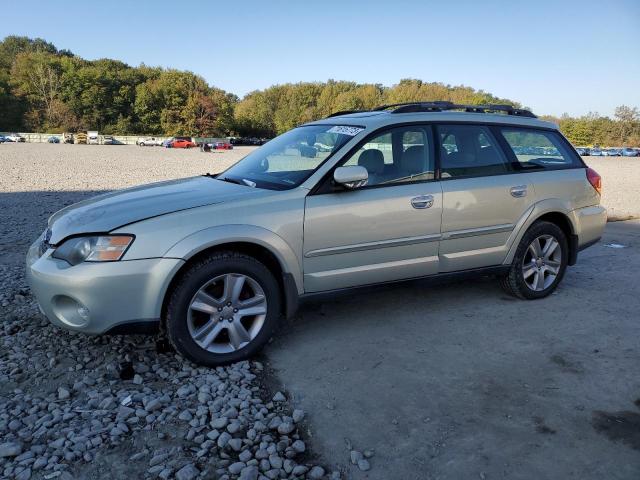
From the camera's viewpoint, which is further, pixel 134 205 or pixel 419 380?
pixel 134 205

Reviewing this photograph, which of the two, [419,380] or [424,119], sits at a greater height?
[424,119]

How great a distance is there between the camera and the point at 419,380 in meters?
3.28

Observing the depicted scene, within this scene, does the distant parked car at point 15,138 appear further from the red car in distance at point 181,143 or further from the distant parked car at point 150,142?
the red car in distance at point 181,143

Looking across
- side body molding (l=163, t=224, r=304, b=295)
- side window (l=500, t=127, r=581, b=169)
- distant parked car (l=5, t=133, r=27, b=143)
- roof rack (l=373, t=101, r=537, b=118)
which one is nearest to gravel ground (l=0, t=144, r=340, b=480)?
side body molding (l=163, t=224, r=304, b=295)

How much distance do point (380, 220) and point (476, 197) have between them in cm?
99

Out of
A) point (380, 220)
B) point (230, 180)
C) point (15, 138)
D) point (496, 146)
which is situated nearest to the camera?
Answer: point (380, 220)

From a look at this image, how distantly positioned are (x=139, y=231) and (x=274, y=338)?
1.36 metres

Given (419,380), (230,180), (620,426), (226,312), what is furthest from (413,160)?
(620,426)

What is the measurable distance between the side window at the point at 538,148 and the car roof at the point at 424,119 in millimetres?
86

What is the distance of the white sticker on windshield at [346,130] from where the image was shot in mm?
4023

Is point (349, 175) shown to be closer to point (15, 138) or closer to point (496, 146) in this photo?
point (496, 146)

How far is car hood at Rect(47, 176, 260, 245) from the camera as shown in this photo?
329cm

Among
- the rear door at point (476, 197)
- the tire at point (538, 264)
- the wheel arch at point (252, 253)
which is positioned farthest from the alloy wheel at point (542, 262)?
the wheel arch at point (252, 253)

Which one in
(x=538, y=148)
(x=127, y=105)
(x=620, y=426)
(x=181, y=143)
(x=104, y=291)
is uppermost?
(x=127, y=105)
